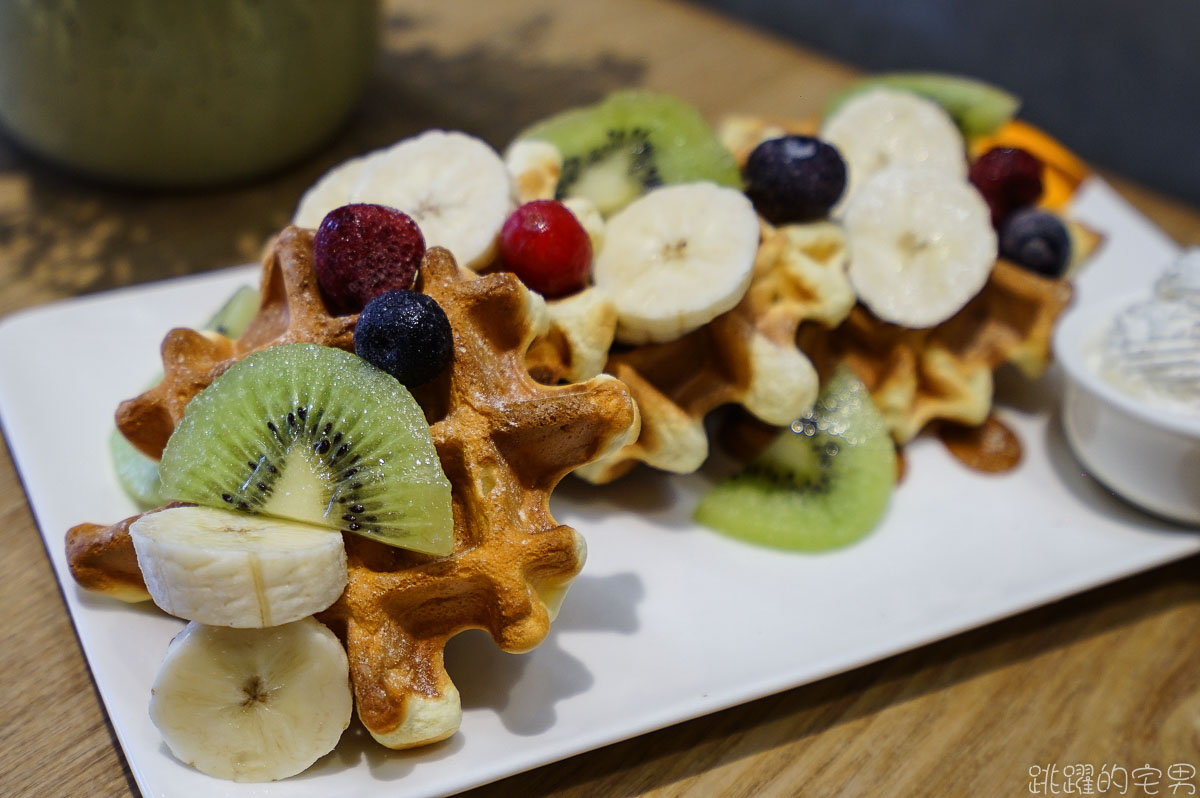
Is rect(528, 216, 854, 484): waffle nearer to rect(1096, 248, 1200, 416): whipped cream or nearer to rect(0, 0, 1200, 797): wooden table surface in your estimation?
rect(0, 0, 1200, 797): wooden table surface

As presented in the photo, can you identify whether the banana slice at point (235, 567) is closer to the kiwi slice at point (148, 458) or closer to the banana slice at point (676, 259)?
the kiwi slice at point (148, 458)

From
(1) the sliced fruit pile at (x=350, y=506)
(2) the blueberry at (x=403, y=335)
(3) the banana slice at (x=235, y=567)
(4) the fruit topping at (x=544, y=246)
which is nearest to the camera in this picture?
(3) the banana slice at (x=235, y=567)

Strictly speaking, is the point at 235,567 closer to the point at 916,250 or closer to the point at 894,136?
the point at 916,250

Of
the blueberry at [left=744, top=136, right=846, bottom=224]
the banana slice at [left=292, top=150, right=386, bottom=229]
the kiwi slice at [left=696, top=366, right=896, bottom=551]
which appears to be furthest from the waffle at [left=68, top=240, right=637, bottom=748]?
the blueberry at [left=744, top=136, right=846, bottom=224]

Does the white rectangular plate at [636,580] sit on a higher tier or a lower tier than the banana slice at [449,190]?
lower

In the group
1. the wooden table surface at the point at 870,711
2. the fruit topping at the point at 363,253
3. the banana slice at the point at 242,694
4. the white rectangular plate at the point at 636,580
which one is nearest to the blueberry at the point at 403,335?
the fruit topping at the point at 363,253

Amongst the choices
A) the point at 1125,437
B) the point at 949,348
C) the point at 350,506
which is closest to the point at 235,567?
the point at 350,506
